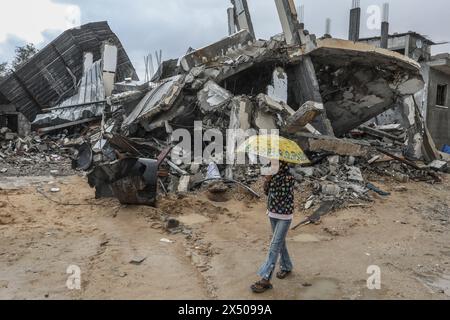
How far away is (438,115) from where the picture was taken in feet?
66.2

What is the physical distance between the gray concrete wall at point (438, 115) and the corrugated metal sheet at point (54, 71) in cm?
1534

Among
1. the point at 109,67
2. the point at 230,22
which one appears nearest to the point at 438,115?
the point at 230,22

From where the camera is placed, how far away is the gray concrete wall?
1962 centimetres

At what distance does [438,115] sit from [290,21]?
12888mm

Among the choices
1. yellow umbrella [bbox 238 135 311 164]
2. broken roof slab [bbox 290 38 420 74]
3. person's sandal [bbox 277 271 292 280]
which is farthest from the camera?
broken roof slab [bbox 290 38 420 74]

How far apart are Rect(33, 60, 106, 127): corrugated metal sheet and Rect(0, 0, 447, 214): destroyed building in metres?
1.83

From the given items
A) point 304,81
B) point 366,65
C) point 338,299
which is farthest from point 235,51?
point 338,299

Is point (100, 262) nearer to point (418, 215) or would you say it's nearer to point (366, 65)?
point (418, 215)

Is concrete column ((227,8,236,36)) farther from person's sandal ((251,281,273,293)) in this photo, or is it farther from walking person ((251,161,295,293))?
person's sandal ((251,281,273,293))

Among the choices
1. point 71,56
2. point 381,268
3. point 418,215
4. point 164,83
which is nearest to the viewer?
point 381,268

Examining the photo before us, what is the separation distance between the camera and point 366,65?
38.6 ft

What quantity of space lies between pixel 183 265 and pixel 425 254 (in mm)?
3135

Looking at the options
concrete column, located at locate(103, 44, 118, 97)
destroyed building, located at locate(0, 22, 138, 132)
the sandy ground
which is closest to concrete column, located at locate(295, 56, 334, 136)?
the sandy ground

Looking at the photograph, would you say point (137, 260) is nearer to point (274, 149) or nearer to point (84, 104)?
point (274, 149)
